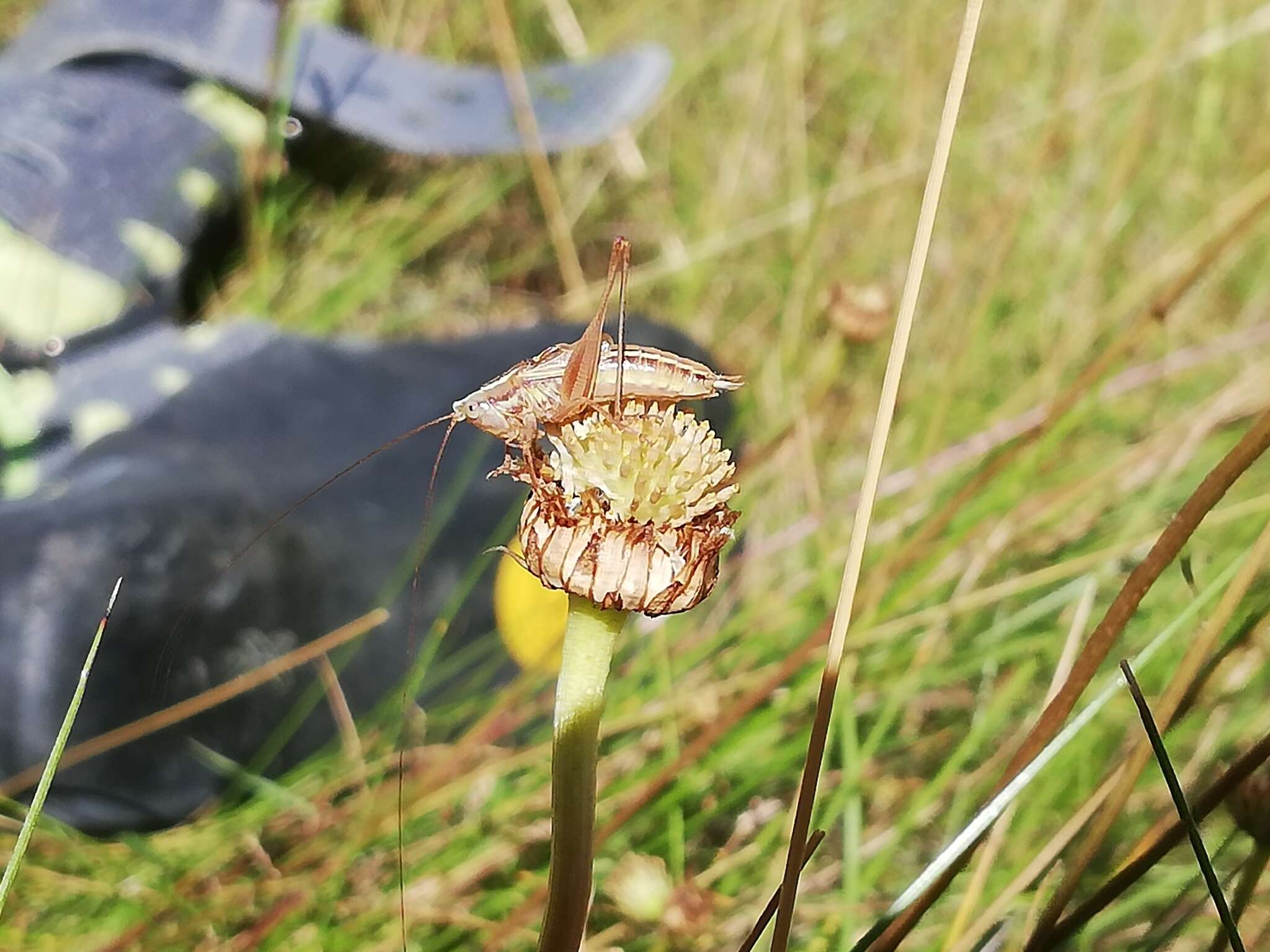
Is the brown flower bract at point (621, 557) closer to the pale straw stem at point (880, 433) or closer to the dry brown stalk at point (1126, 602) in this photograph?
the pale straw stem at point (880, 433)

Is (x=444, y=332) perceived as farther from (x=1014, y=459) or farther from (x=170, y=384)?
(x=1014, y=459)

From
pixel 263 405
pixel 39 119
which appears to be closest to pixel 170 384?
pixel 263 405

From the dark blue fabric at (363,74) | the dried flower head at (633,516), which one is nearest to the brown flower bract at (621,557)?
the dried flower head at (633,516)

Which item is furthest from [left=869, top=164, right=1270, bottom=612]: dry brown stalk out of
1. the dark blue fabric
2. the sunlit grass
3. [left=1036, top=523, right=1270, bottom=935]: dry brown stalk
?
the dark blue fabric

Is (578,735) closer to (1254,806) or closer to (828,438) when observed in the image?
(1254,806)

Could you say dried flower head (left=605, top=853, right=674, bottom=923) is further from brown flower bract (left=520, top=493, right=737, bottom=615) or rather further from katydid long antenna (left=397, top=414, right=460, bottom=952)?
brown flower bract (left=520, top=493, right=737, bottom=615)

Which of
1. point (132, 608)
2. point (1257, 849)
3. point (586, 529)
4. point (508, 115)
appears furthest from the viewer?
point (508, 115)

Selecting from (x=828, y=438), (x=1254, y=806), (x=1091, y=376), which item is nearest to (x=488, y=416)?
(x=1254, y=806)
